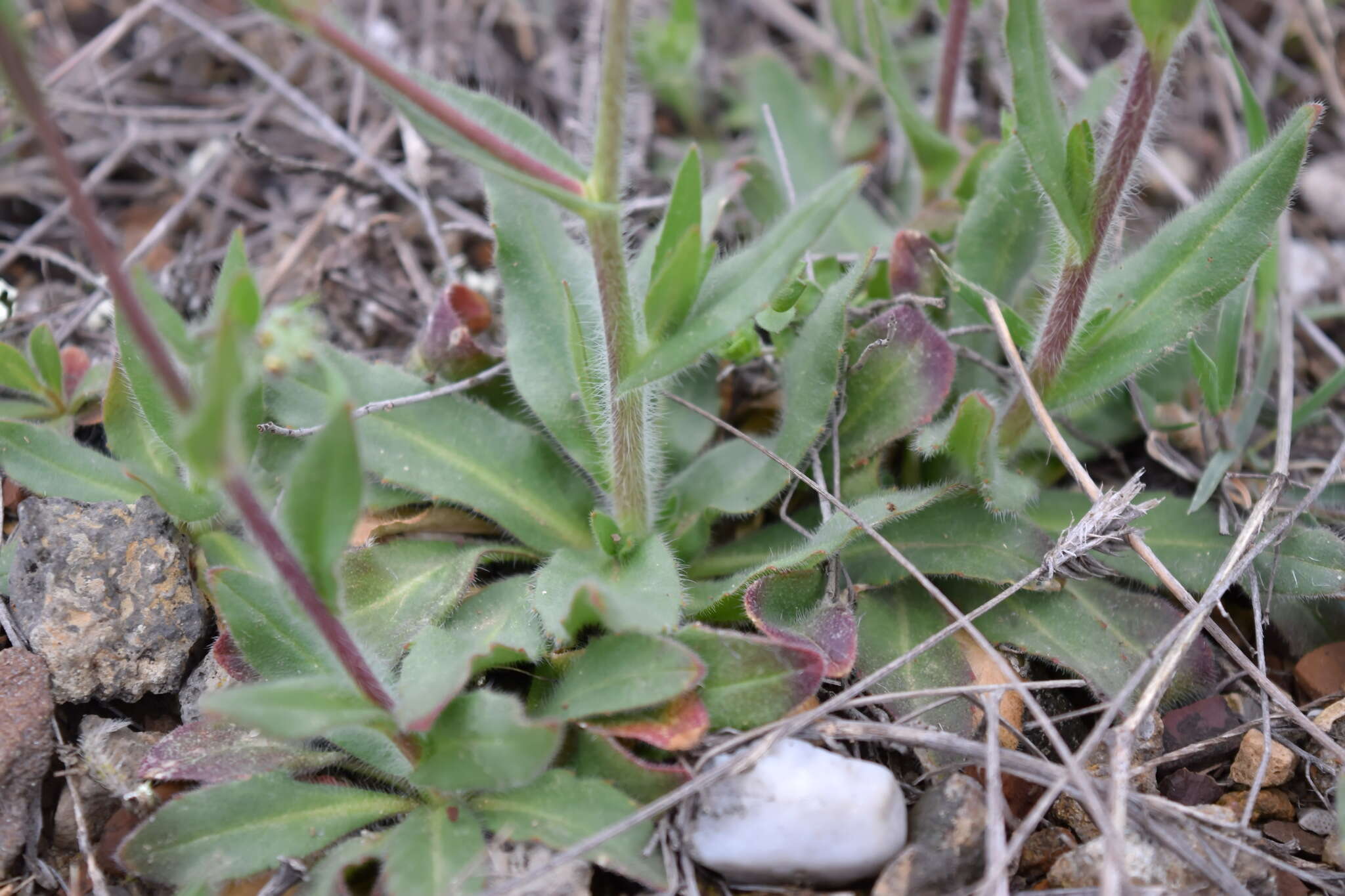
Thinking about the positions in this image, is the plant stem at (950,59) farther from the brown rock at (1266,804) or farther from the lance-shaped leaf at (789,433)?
the brown rock at (1266,804)

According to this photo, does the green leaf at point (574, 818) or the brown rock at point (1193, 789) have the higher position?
the green leaf at point (574, 818)

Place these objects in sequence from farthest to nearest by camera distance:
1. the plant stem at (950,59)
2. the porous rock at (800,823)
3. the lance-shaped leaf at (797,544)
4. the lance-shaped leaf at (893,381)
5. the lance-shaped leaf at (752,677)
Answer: the plant stem at (950,59), the lance-shaped leaf at (893,381), the lance-shaped leaf at (797,544), the lance-shaped leaf at (752,677), the porous rock at (800,823)

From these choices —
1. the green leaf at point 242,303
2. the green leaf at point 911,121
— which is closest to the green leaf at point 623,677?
the green leaf at point 242,303

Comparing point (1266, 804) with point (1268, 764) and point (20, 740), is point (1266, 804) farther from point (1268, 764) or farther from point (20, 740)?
point (20, 740)

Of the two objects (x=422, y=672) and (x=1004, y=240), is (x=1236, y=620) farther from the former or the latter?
(x=422, y=672)

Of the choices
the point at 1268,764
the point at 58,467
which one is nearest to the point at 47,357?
the point at 58,467

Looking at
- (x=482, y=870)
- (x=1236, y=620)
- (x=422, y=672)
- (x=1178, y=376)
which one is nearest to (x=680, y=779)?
(x=482, y=870)
